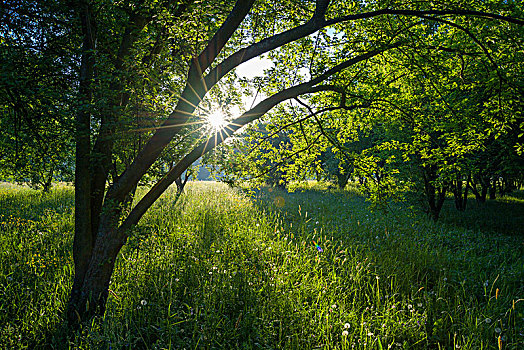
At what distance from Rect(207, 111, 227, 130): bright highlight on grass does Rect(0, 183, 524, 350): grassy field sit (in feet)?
7.00

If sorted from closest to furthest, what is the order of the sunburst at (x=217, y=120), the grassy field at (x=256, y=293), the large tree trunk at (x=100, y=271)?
1. the grassy field at (x=256, y=293)
2. the large tree trunk at (x=100, y=271)
3. the sunburst at (x=217, y=120)

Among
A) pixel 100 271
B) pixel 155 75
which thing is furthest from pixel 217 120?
pixel 100 271

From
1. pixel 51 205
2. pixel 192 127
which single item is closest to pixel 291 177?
pixel 192 127

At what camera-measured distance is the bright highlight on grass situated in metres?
3.97

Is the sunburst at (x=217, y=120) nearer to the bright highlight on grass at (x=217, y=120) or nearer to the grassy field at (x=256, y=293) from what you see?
the bright highlight on grass at (x=217, y=120)

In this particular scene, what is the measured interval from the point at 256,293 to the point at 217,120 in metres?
3.03

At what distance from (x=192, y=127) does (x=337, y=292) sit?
13.4 feet

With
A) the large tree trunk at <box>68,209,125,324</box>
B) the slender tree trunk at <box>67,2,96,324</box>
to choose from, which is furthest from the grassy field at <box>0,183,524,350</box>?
the slender tree trunk at <box>67,2,96,324</box>

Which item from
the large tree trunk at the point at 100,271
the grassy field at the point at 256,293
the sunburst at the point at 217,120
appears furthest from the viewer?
the sunburst at the point at 217,120

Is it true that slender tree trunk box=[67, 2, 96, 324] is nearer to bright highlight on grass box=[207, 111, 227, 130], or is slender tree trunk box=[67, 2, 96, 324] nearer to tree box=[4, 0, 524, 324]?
tree box=[4, 0, 524, 324]

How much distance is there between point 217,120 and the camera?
4.17m

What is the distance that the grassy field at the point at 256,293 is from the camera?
335cm

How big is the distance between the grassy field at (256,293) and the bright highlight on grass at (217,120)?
2.13 m

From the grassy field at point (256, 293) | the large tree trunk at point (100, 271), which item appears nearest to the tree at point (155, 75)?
the large tree trunk at point (100, 271)
